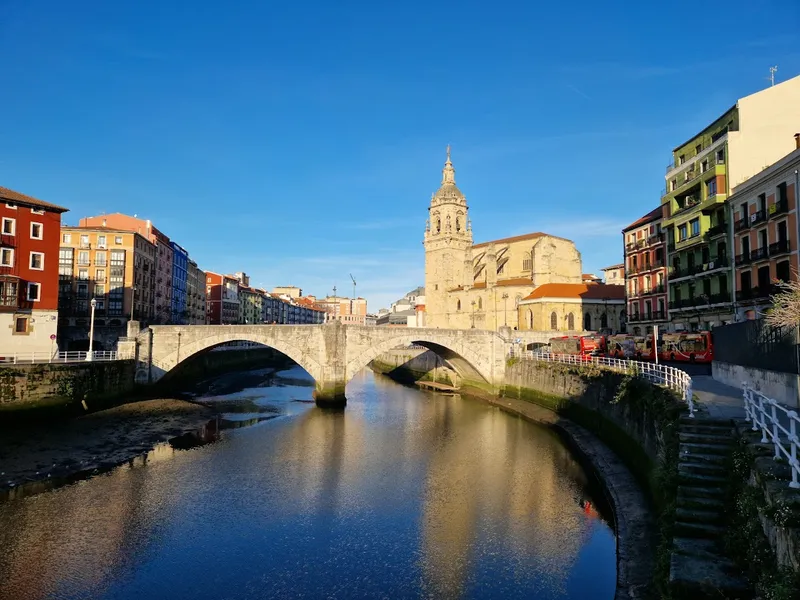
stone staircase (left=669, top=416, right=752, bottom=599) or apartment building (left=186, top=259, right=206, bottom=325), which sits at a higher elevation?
apartment building (left=186, top=259, right=206, bottom=325)

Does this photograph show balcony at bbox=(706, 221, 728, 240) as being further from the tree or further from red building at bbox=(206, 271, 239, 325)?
red building at bbox=(206, 271, 239, 325)

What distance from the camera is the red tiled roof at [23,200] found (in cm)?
3809

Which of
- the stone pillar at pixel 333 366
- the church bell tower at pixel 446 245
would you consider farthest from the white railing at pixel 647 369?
the church bell tower at pixel 446 245

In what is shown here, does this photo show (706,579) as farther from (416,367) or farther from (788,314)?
(416,367)

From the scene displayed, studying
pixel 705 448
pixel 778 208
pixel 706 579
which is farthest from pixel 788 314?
pixel 778 208

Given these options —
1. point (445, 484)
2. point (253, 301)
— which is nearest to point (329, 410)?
point (445, 484)

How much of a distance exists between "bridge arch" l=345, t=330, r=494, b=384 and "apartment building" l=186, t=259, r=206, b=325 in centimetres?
5159

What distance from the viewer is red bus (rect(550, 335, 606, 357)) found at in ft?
163

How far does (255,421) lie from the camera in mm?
37906

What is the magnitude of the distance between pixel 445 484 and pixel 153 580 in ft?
41.2

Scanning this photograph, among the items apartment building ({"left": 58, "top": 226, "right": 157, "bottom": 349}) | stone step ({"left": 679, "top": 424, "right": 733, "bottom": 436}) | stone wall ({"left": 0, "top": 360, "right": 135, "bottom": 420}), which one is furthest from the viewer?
apartment building ({"left": 58, "top": 226, "right": 157, "bottom": 349})

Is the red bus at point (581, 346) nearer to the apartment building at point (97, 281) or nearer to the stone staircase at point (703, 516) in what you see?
the stone staircase at point (703, 516)

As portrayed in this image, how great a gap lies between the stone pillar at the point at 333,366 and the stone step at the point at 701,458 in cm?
3485

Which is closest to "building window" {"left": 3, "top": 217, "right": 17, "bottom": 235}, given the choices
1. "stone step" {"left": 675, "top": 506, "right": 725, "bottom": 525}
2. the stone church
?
"stone step" {"left": 675, "top": 506, "right": 725, "bottom": 525}
